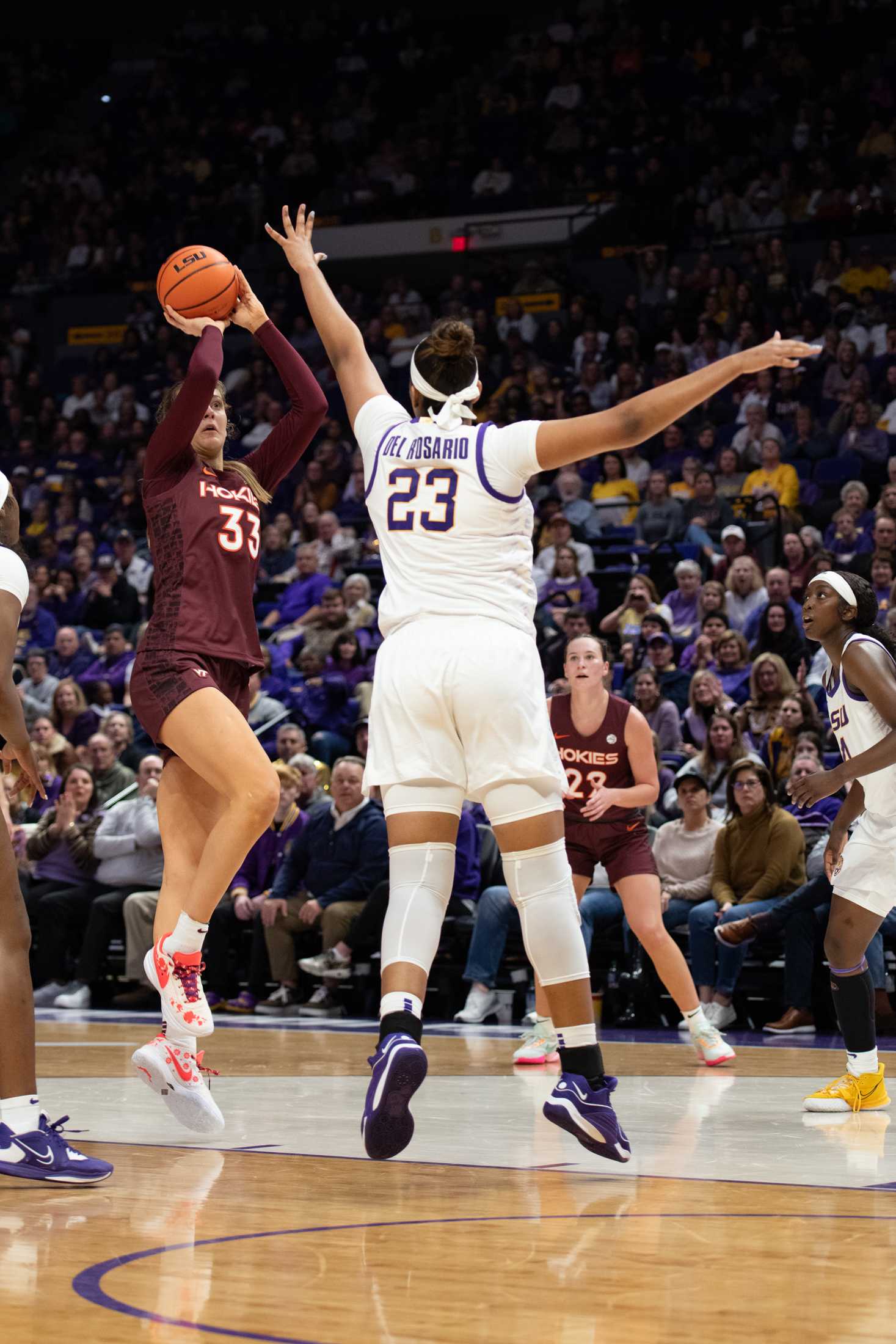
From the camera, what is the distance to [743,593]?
1303cm

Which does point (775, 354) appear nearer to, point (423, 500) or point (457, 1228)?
point (423, 500)

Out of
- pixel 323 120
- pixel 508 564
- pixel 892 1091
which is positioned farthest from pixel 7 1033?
pixel 323 120

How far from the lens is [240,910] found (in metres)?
11.3

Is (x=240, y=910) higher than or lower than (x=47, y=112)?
lower

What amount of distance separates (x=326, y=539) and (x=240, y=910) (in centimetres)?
606

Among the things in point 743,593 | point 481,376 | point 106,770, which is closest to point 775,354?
point 743,593

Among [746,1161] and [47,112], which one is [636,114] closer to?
[47,112]

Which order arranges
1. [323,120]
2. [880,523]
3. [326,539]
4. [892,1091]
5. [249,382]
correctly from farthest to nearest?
1. [323,120]
2. [249,382]
3. [326,539]
4. [880,523]
5. [892,1091]

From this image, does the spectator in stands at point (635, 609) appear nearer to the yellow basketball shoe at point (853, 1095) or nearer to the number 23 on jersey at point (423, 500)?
→ the yellow basketball shoe at point (853, 1095)

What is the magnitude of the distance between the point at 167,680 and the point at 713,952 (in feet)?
18.2

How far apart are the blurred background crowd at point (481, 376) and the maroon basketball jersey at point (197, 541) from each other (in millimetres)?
1284

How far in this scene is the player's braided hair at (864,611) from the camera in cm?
627

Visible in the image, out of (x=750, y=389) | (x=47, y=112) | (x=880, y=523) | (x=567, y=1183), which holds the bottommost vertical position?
(x=567, y=1183)

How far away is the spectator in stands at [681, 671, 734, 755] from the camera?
11.4 m
